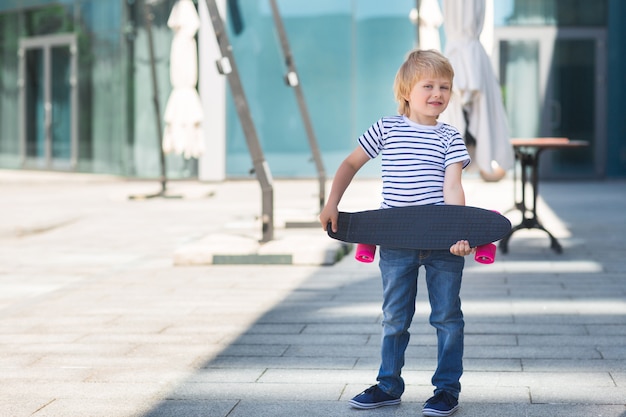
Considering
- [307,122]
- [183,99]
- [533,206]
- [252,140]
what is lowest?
[533,206]

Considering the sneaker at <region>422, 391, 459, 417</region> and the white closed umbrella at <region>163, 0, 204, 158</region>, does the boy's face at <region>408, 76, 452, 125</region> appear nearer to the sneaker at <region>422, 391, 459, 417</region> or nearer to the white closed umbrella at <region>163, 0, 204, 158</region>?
the sneaker at <region>422, 391, 459, 417</region>

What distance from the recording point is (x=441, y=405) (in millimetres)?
3959

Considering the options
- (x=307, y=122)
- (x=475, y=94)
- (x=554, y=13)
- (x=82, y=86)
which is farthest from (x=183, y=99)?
(x=82, y=86)

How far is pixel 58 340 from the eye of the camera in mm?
5691

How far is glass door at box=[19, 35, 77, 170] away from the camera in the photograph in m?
26.2

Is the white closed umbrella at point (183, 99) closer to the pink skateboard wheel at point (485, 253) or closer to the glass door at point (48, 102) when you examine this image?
the glass door at point (48, 102)

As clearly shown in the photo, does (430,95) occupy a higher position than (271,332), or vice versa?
(430,95)

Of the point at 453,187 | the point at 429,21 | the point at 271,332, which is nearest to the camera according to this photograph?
the point at 453,187

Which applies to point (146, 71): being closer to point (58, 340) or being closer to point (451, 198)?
point (58, 340)

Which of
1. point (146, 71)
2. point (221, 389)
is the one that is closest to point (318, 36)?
point (146, 71)

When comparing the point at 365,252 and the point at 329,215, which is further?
the point at 365,252

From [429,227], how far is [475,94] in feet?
16.6

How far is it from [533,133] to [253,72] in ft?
17.9

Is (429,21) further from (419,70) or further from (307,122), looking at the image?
(419,70)
